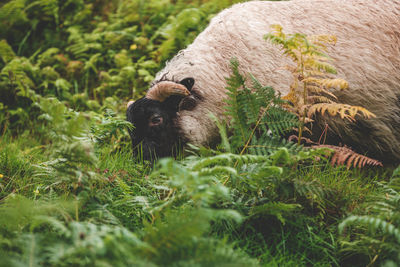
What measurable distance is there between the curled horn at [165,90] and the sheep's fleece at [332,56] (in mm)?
297

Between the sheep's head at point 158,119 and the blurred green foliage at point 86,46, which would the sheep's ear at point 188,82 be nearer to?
the sheep's head at point 158,119

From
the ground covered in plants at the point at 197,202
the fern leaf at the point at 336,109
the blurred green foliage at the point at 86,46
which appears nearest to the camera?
the ground covered in plants at the point at 197,202

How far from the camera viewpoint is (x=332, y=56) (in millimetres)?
4801

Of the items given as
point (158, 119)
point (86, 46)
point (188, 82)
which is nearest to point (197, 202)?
point (158, 119)

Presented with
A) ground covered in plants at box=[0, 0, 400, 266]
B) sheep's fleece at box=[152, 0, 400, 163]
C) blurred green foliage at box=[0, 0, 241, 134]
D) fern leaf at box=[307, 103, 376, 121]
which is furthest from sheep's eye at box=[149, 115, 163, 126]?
fern leaf at box=[307, 103, 376, 121]

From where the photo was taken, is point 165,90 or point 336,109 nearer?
point 336,109

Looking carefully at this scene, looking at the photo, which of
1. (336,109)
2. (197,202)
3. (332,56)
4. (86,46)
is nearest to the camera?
(197,202)

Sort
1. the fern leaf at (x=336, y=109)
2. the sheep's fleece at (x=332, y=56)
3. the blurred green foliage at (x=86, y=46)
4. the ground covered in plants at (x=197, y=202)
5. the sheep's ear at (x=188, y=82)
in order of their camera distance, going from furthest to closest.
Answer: the blurred green foliage at (x=86, y=46) → the sheep's ear at (x=188, y=82) → the sheep's fleece at (x=332, y=56) → the fern leaf at (x=336, y=109) → the ground covered in plants at (x=197, y=202)

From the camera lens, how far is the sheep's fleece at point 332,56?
4.70 m

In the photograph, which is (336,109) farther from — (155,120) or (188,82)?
(155,120)

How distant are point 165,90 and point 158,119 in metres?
0.43

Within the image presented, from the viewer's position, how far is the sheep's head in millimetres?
4793

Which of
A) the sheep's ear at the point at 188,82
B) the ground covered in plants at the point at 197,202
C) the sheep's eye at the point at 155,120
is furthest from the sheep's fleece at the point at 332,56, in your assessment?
the ground covered in plants at the point at 197,202

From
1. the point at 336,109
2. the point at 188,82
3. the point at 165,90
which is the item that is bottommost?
the point at 165,90
